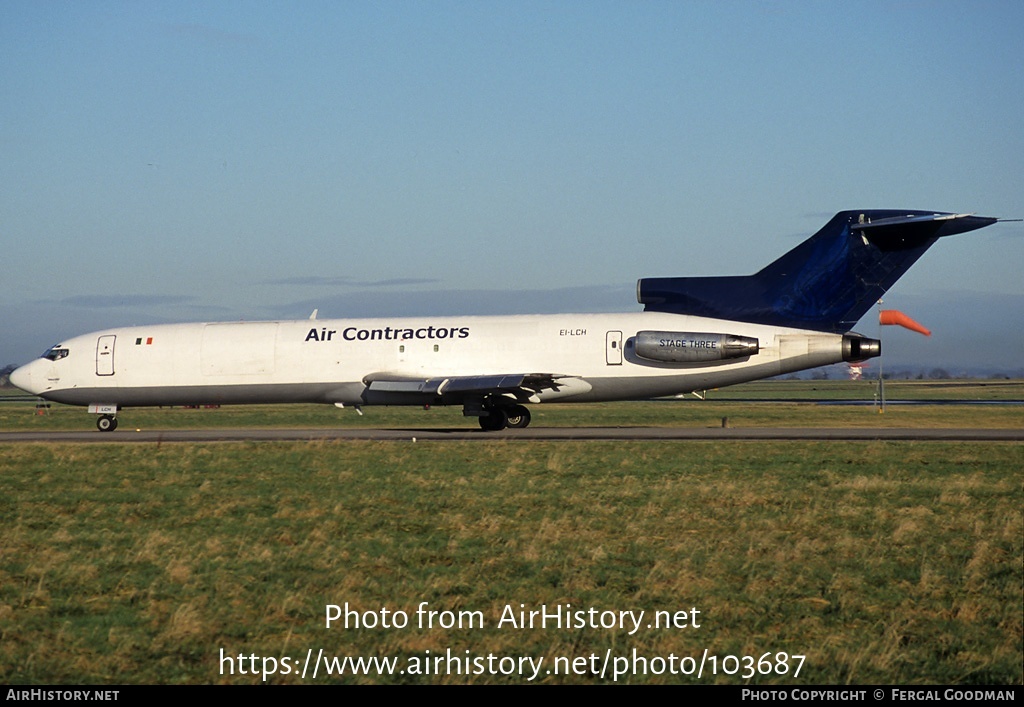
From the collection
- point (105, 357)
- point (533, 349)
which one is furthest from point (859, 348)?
point (105, 357)

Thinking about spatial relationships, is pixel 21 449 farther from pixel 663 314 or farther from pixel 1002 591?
pixel 1002 591

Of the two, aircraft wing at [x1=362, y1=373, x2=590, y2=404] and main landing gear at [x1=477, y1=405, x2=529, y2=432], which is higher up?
aircraft wing at [x1=362, y1=373, x2=590, y2=404]

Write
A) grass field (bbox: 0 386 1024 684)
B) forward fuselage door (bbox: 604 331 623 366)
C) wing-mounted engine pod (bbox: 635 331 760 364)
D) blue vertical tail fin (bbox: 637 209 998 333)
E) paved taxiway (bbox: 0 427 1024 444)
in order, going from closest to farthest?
grass field (bbox: 0 386 1024 684), paved taxiway (bbox: 0 427 1024 444), blue vertical tail fin (bbox: 637 209 998 333), wing-mounted engine pod (bbox: 635 331 760 364), forward fuselage door (bbox: 604 331 623 366)

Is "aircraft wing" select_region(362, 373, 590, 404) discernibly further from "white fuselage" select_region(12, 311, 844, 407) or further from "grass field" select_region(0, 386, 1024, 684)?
"grass field" select_region(0, 386, 1024, 684)

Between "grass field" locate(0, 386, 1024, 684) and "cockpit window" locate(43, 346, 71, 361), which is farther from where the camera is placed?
"cockpit window" locate(43, 346, 71, 361)

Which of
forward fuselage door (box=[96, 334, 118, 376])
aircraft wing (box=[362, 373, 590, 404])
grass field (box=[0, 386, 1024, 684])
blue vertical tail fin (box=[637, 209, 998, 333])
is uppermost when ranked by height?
blue vertical tail fin (box=[637, 209, 998, 333])

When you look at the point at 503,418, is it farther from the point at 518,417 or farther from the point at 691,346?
the point at 691,346

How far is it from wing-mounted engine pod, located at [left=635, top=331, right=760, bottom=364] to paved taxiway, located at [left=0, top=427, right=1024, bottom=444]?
230 centimetres

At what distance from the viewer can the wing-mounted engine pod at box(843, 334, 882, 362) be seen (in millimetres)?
29844

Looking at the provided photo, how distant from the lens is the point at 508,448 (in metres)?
25.3

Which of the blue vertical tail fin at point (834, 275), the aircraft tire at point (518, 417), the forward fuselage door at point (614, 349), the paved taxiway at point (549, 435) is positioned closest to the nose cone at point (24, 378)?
the paved taxiway at point (549, 435)

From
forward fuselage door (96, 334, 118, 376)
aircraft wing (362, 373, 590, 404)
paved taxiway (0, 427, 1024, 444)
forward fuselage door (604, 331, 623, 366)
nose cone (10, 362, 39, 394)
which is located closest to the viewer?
paved taxiway (0, 427, 1024, 444)

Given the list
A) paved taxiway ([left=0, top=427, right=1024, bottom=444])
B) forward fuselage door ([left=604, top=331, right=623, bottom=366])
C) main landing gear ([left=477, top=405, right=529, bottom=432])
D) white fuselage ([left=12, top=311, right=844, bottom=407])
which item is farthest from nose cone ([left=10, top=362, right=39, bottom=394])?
forward fuselage door ([left=604, top=331, right=623, bottom=366])
